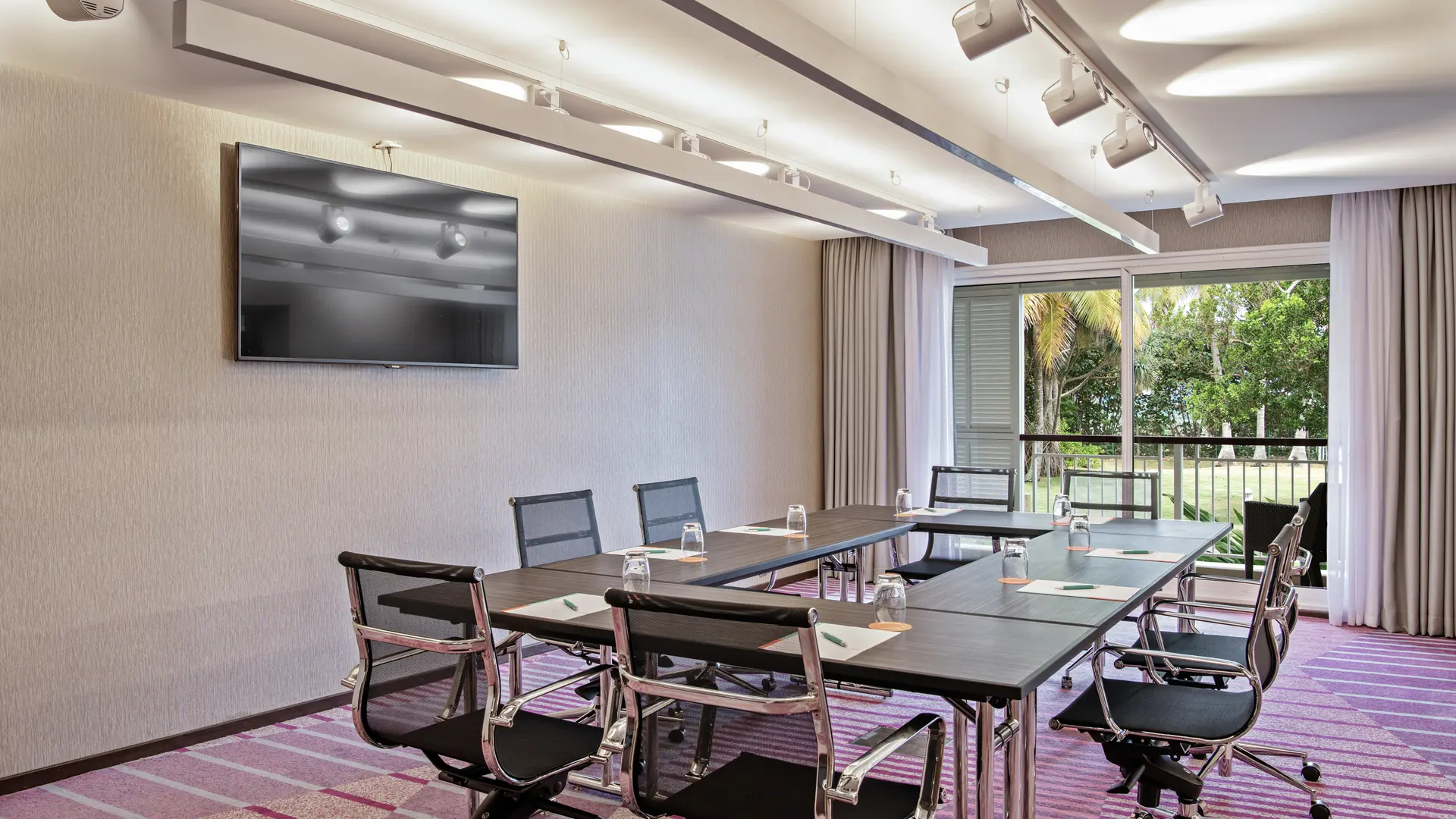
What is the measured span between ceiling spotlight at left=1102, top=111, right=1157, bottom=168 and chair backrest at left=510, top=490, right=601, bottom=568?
259cm

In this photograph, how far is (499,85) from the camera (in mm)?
3945

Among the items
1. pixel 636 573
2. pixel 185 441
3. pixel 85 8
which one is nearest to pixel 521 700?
pixel 636 573

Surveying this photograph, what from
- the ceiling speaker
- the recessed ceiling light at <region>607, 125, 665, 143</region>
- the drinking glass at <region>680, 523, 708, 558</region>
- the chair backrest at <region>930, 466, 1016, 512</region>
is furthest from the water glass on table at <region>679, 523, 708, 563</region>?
the ceiling speaker

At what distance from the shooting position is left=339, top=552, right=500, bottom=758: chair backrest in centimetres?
260

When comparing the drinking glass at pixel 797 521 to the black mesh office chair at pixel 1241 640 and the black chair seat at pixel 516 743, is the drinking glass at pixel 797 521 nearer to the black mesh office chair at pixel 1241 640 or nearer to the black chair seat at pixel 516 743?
the black mesh office chair at pixel 1241 640

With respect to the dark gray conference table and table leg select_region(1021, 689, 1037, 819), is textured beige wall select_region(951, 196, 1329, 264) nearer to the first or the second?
the dark gray conference table

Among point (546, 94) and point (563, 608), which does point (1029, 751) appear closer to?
point (563, 608)

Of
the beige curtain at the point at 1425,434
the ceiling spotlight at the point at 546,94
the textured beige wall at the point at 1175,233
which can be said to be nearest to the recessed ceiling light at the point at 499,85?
the ceiling spotlight at the point at 546,94

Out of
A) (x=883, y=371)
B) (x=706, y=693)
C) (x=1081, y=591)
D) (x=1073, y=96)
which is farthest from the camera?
(x=883, y=371)

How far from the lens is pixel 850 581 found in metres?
7.15

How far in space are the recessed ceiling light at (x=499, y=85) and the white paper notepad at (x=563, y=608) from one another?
6.13ft

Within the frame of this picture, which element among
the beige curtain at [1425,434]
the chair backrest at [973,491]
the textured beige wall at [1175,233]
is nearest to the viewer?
the chair backrest at [973,491]

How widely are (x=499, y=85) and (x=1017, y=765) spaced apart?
2953 millimetres

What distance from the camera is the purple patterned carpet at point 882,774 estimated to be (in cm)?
341
